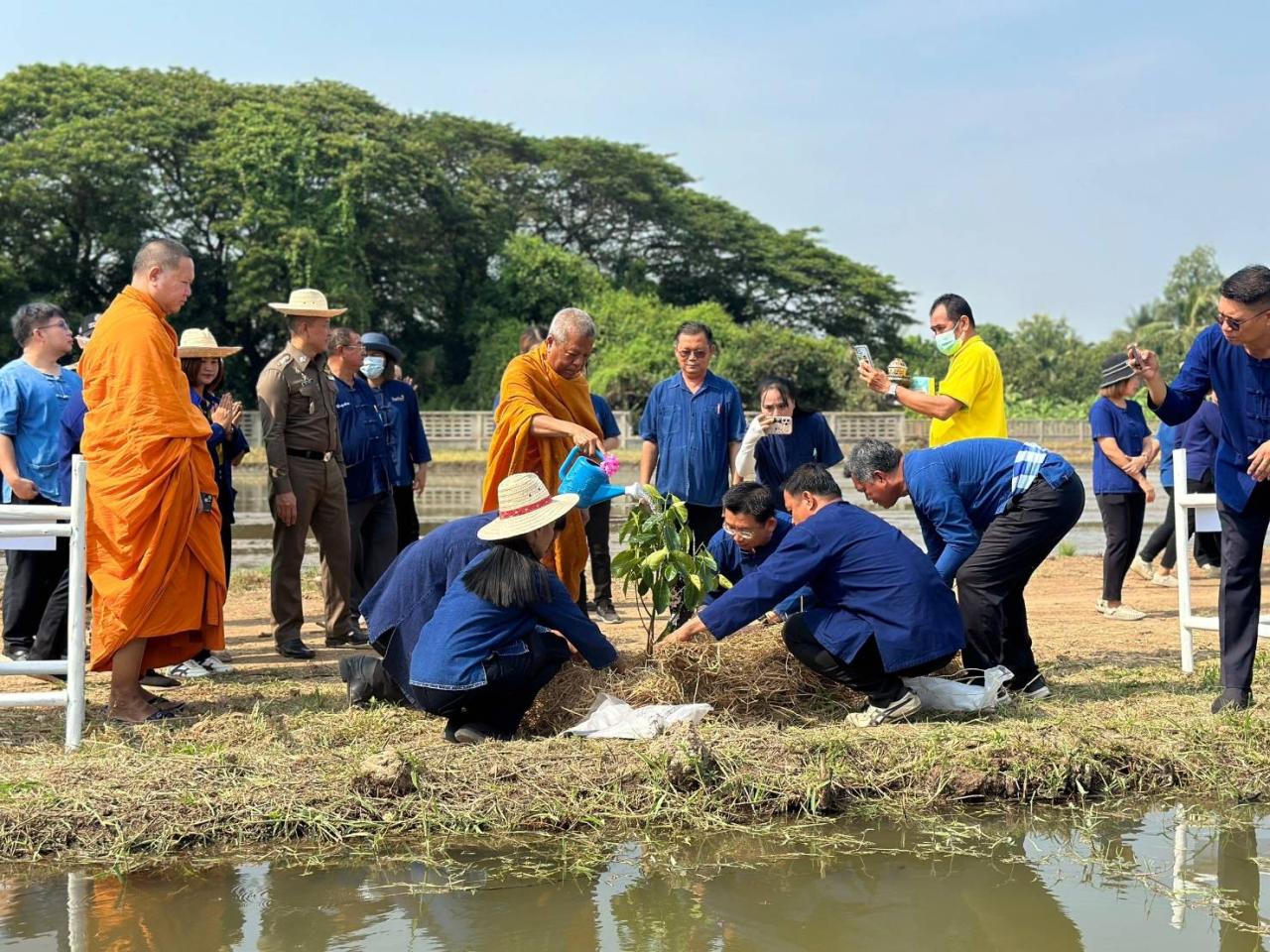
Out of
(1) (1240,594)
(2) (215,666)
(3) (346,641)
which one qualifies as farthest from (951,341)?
(2) (215,666)

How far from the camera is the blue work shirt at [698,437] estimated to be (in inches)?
308

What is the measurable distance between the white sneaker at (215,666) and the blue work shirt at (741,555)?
102 inches

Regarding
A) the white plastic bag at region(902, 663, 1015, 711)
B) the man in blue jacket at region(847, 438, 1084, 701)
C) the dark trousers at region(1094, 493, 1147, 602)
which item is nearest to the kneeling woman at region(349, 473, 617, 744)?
the white plastic bag at region(902, 663, 1015, 711)

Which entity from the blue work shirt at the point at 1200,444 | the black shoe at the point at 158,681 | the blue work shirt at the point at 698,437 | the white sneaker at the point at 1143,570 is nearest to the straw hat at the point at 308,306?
the blue work shirt at the point at 698,437

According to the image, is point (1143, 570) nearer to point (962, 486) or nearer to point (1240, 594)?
point (1240, 594)

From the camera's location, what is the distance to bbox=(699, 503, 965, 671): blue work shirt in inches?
207

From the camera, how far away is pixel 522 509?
5152 mm

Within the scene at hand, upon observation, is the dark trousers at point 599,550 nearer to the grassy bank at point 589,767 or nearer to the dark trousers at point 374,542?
the dark trousers at point 374,542

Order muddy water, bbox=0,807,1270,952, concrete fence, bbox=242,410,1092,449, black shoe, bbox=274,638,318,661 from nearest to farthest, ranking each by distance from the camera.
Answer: muddy water, bbox=0,807,1270,952, black shoe, bbox=274,638,318,661, concrete fence, bbox=242,410,1092,449

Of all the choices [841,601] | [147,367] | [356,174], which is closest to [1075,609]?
[841,601]

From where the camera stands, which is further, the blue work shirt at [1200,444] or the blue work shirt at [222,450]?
the blue work shirt at [1200,444]

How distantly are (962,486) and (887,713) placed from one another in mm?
1137

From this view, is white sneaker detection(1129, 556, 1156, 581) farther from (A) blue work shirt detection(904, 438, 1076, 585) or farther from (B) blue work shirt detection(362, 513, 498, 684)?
(B) blue work shirt detection(362, 513, 498, 684)

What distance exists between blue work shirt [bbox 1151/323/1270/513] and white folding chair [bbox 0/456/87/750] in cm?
431
